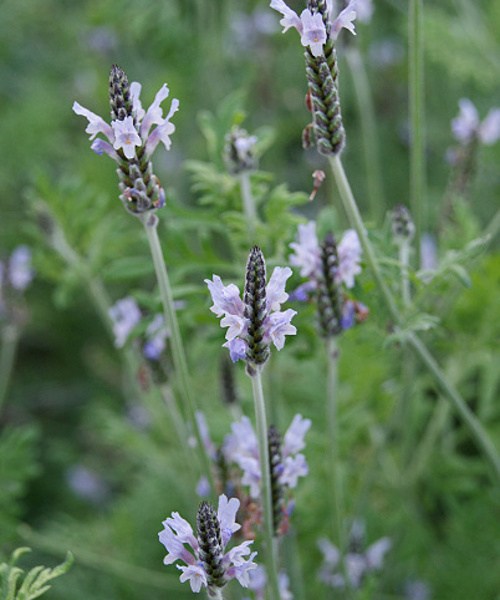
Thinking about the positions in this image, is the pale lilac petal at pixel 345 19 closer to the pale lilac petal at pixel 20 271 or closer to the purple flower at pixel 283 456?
the purple flower at pixel 283 456

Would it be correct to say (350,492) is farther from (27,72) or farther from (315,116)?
(27,72)

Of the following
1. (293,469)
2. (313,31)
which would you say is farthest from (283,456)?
(313,31)

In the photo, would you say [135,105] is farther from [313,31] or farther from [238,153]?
[238,153]

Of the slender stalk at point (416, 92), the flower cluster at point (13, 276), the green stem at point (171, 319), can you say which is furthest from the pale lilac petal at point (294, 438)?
the flower cluster at point (13, 276)

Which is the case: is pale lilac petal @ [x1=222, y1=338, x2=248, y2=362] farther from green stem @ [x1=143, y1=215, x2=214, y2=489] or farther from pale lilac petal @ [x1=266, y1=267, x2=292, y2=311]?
green stem @ [x1=143, y1=215, x2=214, y2=489]

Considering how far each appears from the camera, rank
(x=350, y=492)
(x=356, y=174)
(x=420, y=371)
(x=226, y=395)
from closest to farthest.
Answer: (x=226, y=395) → (x=350, y=492) → (x=420, y=371) → (x=356, y=174)

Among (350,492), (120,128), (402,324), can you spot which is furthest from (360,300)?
(350,492)
